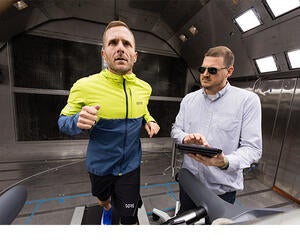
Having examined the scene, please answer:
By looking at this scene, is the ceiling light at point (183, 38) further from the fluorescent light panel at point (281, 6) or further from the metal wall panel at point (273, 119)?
the metal wall panel at point (273, 119)

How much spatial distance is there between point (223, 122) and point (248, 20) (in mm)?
2751

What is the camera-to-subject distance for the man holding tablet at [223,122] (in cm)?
119

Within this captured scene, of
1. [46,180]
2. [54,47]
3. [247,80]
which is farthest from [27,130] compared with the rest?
[247,80]

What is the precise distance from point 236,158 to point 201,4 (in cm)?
326

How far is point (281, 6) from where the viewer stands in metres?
2.32

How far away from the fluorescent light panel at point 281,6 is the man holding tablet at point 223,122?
2.02 metres

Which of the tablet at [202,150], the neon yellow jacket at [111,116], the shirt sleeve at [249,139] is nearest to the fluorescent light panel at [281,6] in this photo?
the shirt sleeve at [249,139]

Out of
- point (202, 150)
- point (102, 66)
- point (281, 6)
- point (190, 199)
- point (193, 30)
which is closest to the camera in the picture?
point (202, 150)

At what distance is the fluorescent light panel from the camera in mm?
2207

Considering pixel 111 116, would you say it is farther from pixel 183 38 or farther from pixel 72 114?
pixel 183 38

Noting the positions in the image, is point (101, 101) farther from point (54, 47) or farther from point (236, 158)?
point (54, 47)

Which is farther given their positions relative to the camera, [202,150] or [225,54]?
[225,54]

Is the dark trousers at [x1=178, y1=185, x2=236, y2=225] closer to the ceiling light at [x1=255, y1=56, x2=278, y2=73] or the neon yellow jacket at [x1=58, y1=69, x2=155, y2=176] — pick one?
the neon yellow jacket at [x1=58, y1=69, x2=155, y2=176]

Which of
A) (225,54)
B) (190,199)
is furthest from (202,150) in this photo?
(225,54)
